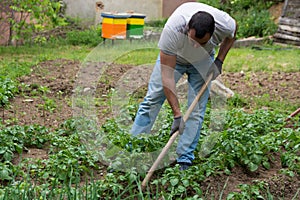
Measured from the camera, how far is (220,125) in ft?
17.7

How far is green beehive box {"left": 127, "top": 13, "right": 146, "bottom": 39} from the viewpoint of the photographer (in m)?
10.6

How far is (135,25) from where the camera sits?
10.7 m

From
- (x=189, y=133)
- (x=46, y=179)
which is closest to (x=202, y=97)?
(x=189, y=133)

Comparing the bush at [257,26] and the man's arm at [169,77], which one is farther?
the bush at [257,26]

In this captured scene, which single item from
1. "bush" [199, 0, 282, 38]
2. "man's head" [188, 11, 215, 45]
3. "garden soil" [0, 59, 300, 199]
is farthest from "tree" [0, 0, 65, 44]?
"man's head" [188, 11, 215, 45]

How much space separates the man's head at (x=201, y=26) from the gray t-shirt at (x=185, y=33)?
14 cm

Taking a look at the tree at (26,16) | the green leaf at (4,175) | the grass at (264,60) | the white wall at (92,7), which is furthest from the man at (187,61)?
the white wall at (92,7)

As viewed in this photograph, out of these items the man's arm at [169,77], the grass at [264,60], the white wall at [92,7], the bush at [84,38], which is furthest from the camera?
the white wall at [92,7]

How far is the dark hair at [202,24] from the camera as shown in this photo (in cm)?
373

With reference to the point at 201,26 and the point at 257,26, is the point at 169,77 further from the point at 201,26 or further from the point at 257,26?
the point at 257,26

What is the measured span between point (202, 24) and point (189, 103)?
0.91 metres

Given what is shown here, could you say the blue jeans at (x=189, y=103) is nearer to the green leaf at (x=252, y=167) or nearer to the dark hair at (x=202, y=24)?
the green leaf at (x=252, y=167)

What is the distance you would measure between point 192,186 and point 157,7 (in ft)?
34.0

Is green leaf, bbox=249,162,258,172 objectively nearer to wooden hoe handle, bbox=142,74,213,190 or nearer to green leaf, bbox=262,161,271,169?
green leaf, bbox=262,161,271,169
